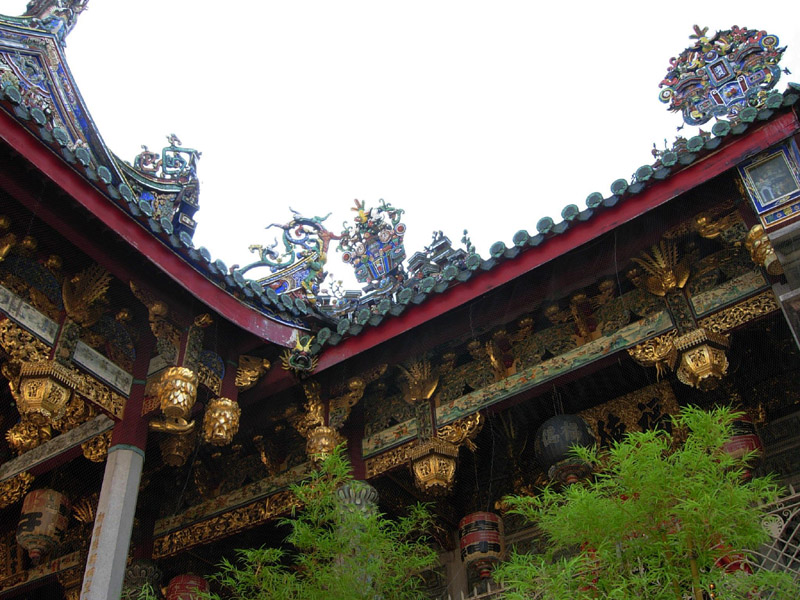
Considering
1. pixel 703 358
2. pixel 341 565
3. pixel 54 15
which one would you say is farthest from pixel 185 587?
pixel 54 15

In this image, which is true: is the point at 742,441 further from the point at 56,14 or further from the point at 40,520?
the point at 56,14

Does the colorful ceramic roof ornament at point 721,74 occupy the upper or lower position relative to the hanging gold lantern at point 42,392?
upper

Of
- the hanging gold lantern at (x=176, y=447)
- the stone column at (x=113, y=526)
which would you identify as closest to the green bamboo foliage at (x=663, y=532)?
the stone column at (x=113, y=526)

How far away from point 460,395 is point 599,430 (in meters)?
1.32

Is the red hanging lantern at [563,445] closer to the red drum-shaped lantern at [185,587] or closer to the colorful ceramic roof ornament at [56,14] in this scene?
the red drum-shaped lantern at [185,587]

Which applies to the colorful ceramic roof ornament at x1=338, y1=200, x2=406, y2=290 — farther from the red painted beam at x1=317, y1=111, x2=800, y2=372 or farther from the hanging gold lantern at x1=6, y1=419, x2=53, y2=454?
the hanging gold lantern at x1=6, y1=419, x2=53, y2=454

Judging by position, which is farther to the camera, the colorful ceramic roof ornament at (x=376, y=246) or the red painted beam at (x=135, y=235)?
the colorful ceramic roof ornament at (x=376, y=246)

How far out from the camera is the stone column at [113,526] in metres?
6.05

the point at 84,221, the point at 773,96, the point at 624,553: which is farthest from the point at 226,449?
the point at 773,96

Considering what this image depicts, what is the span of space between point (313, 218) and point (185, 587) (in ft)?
13.3

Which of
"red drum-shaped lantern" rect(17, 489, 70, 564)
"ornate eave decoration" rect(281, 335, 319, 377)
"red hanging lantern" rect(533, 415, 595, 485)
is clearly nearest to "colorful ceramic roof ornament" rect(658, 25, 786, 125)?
"red hanging lantern" rect(533, 415, 595, 485)

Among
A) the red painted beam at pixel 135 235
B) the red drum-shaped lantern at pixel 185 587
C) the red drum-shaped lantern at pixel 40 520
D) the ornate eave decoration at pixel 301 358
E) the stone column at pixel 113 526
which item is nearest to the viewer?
the stone column at pixel 113 526

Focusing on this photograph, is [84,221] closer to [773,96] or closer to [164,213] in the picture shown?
[164,213]

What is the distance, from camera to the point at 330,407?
781cm
